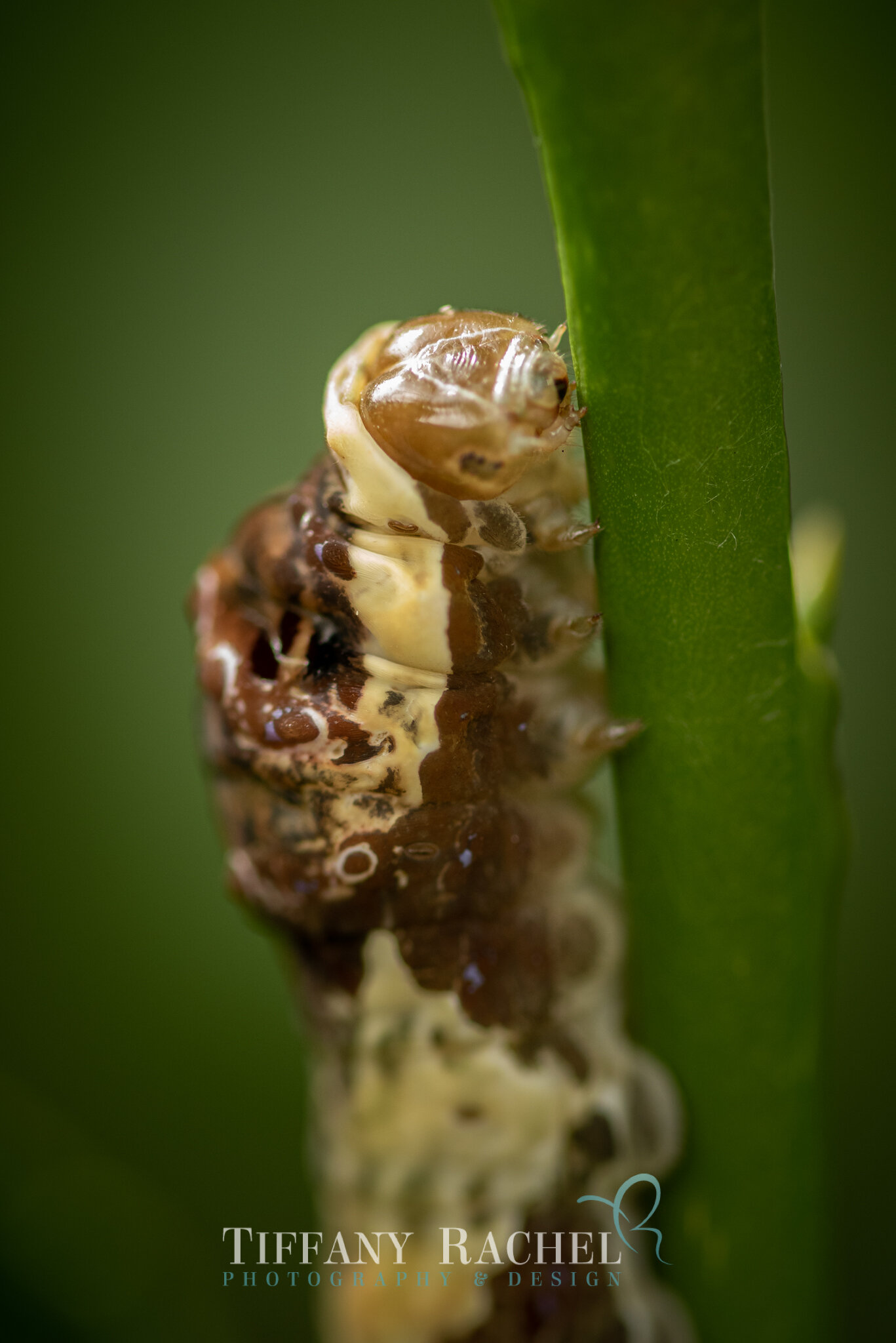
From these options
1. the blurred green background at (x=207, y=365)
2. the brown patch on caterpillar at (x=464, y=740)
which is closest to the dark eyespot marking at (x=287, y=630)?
the brown patch on caterpillar at (x=464, y=740)

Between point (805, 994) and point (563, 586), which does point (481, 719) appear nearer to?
point (563, 586)

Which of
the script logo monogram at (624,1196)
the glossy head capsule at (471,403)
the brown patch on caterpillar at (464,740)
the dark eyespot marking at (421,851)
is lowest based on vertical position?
the script logo monogram at (624,1196)

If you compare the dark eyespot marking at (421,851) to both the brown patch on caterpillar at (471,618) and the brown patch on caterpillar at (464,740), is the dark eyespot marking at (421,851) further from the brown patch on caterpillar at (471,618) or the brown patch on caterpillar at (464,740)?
the brown patch on caterpillar at (471,618)

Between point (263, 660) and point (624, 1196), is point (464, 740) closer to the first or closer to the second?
point (263, 660)

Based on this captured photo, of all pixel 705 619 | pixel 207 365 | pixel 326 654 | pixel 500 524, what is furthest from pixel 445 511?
pixel 207 365

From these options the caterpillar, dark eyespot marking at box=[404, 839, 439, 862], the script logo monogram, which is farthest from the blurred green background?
dark eyespot marking at box=[404, 839, 439, 862]
